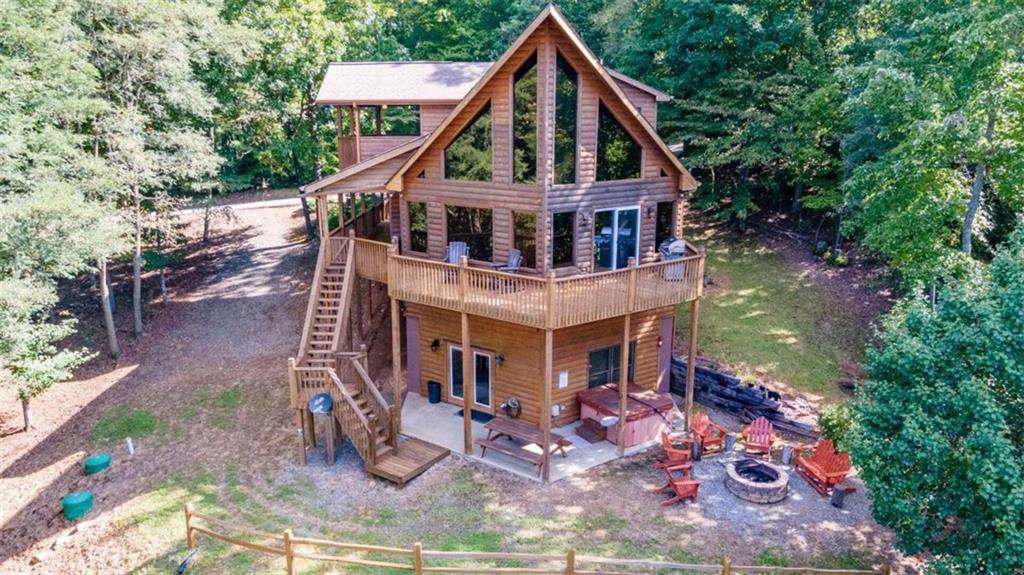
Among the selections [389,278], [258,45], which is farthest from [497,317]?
[258,45]

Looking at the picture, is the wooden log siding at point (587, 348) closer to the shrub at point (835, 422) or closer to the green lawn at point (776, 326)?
the green lawn at point (776, 326)

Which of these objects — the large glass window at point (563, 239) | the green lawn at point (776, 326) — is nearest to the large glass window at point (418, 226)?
the large glass window at point (563, 239)

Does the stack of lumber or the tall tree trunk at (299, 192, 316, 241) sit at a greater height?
the tall tree trunk at (299, 192, 316, 241)

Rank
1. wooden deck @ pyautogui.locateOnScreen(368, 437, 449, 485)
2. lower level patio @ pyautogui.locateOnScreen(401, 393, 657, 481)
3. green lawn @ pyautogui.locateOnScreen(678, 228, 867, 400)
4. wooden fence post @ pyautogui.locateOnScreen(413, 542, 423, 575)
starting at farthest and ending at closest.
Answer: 1. green lawn @ pyautogui.locateOnScreen(678, 228, 867, 400)
2. lower level patio @ pyautogui.locateOnScreen(401, 393, 657, 481)
3. wooden deck @ pyautogui.locateOnScreen(368, 437, 449, 485)
4. wooden fence post @ pyautogui.locateOnScreen(413, 542, 423, 575)

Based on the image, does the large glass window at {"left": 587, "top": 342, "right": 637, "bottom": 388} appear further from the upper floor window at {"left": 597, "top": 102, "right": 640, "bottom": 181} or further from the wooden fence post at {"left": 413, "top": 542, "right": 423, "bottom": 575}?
the wooden fence post at {"left": 413, "top": 542, "right": 423, "bottom": 575}

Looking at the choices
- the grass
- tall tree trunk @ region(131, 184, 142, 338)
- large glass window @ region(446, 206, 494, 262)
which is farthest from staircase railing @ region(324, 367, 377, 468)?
tall tree trunk @ region(131, 184, 142, 338)

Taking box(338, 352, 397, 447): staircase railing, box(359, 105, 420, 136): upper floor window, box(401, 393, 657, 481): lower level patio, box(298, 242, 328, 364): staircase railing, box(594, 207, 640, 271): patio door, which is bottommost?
box(401, 393, 657, 481): lower level patio

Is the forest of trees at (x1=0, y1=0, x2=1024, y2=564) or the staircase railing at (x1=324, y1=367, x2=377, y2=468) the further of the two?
the forest of trees at (x1=0, y1=0, x2=1024, y2=564)

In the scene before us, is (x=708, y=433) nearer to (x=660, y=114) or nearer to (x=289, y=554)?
(x=289, y=554)
